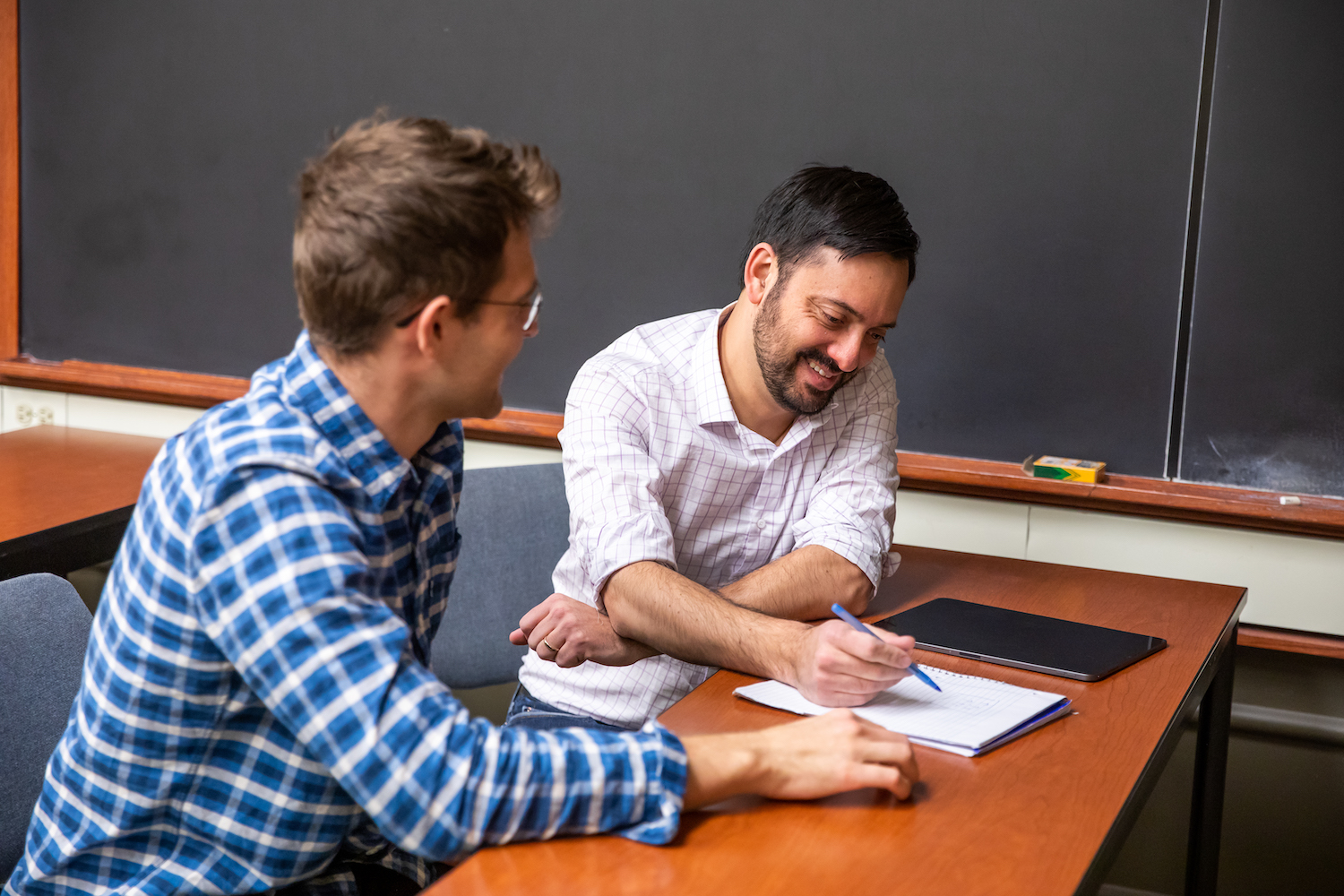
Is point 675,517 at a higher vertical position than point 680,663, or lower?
higher

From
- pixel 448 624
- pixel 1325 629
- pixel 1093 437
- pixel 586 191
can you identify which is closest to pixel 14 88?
pixel 586 191

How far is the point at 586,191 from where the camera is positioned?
2.45m

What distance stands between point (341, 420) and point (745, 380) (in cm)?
81

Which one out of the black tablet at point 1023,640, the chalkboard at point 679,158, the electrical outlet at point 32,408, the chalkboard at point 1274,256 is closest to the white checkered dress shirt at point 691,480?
the black tablet at point 1023,640

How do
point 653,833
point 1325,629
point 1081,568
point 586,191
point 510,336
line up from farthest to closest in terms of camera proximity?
point 586,191, point 1325,629, point 1081,568, point 510,336, point 653,833

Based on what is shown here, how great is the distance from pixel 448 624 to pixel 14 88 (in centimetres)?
195

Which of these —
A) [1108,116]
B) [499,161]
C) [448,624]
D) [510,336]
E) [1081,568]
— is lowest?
[448,624]

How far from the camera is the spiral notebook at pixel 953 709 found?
1.11 metres

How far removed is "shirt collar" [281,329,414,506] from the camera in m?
0.93

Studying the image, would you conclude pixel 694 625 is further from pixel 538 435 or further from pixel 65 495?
pixel 65 495

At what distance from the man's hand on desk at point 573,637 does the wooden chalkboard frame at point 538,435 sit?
3.05ft

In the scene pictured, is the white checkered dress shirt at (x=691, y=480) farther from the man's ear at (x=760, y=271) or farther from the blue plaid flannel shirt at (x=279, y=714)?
the blue plaid flannel shirt at (x=279, y=714)

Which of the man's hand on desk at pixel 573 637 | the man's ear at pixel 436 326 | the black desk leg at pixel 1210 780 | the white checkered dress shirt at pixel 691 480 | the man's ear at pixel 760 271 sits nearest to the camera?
the man's ear at pixel 436 326

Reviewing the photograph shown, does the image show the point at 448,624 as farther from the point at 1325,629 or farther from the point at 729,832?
the point at 1325,629
